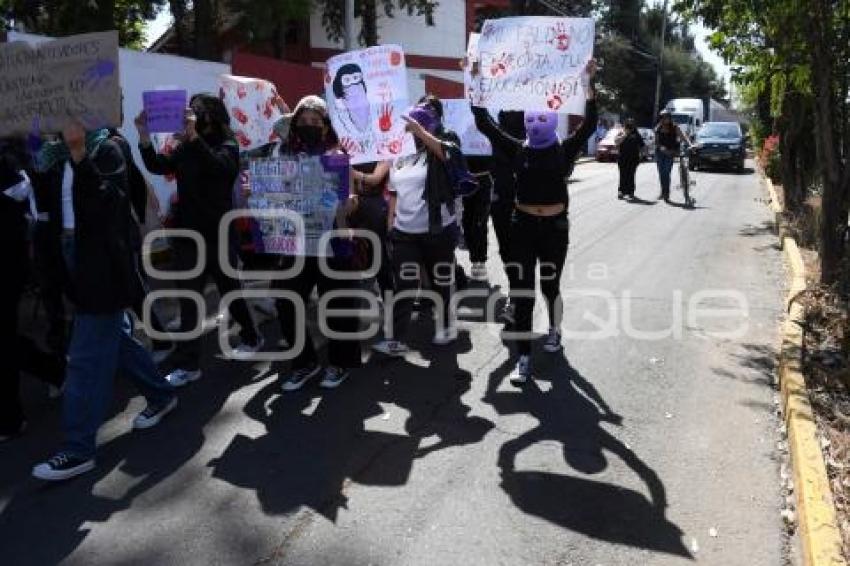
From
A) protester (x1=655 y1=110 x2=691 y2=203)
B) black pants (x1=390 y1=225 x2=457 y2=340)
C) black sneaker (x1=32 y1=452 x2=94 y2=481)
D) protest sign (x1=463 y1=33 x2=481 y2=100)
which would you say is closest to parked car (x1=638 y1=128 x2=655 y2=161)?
protester (x1=655 y1=110 x2=691 y2=203)

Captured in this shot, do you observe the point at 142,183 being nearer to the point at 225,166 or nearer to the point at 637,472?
the point at 225,166

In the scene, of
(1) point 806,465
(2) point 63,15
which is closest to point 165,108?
(1) point 806,465

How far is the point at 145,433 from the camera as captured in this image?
5039 millimetres

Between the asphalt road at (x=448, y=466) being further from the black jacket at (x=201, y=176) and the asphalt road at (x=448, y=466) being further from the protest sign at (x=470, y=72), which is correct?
the protest sign at (x=470, y=72)

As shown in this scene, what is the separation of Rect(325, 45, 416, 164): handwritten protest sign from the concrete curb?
10.1 ft

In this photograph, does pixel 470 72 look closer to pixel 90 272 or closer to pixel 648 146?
pixel 90 272

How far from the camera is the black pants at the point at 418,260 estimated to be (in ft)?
20.8

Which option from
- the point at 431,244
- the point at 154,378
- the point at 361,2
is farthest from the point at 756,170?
the point at 154,378

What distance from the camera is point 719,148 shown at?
2811 centimetres

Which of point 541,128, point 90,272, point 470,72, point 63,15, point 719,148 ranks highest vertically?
point 63,15

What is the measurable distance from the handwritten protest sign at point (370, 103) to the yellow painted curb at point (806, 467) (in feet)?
10.1

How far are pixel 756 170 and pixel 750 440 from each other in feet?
88.4

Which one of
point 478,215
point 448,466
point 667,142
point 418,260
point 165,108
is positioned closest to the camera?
point 448,466

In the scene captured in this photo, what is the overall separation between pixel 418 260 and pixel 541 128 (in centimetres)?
137
